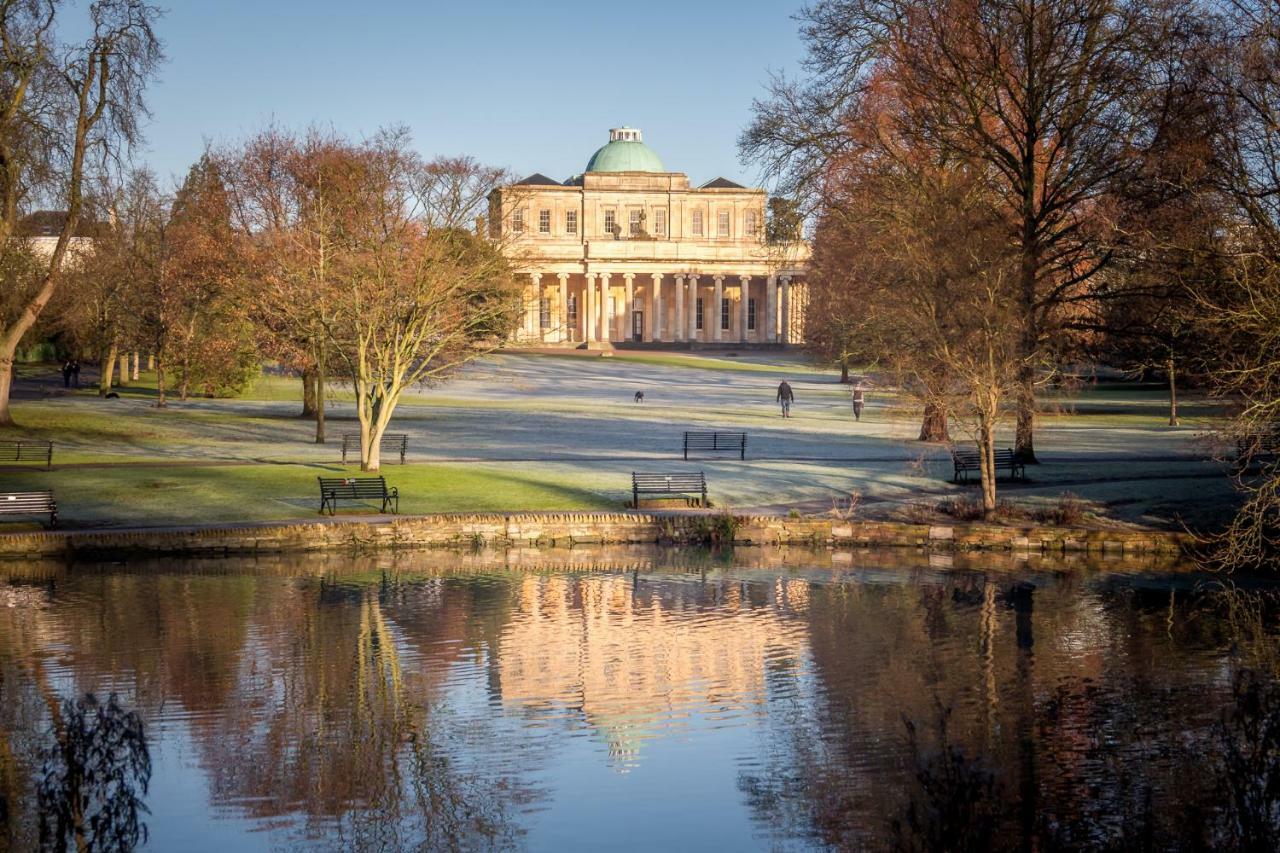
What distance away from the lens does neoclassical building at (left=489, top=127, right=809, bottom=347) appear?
122m

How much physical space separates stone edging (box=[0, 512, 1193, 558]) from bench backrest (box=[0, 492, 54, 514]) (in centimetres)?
123

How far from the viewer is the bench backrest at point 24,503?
89.7ft

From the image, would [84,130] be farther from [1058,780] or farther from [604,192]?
[604,192]

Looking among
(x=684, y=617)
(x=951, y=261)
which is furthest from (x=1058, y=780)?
(x=951, y=261)

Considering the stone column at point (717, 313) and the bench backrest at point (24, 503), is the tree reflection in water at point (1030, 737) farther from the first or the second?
the stone column at point (717, 313)

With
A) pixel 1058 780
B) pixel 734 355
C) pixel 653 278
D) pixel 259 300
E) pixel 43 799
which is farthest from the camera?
pixel 653 278

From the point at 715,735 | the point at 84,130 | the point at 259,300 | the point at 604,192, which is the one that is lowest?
the point at 715,735

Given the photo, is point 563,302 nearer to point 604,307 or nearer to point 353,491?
point 604,307

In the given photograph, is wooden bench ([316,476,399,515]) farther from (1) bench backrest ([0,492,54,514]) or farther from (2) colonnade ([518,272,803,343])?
(2) colonnade ([518,272,803,343])

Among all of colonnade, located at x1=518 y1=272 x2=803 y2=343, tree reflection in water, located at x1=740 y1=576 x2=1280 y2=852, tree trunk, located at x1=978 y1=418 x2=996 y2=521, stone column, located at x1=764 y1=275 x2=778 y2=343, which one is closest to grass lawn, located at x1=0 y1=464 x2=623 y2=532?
tree trunk, located at x1=978 y1=418 x2=996 y2=521

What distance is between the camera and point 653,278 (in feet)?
406

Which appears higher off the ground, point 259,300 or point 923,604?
point 259,300

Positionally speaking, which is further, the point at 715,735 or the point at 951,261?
the point at 951,261

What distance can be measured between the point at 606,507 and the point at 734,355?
76993 mm
